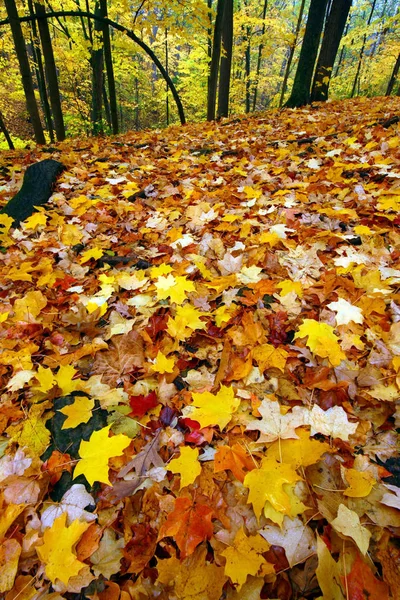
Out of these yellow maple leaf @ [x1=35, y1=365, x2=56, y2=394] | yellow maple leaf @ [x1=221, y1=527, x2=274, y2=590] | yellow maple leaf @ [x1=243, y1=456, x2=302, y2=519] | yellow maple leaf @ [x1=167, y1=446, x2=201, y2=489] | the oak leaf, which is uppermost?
yellow maple leaf @ [x1=243, y1=456, x2=302, y2=519]

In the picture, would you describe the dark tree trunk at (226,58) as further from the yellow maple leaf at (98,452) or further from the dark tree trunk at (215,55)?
the yellow maple leaf at (98,452)

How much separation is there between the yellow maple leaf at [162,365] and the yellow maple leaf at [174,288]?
0.44 metres

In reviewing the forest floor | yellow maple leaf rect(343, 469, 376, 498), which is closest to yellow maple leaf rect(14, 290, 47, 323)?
the forest floor

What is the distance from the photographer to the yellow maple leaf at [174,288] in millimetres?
1884

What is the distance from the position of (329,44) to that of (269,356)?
1032 centimetres

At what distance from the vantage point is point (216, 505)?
3.45ft

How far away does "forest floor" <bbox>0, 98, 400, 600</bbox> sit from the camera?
944mm

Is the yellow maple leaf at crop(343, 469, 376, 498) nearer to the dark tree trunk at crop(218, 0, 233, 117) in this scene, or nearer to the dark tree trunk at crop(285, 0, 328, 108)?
the dark tree trunk at crop(285, 0, 328, 108)

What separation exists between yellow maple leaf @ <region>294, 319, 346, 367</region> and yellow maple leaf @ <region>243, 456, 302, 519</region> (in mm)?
532

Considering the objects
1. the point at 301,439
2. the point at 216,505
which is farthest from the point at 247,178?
the point at 216,505

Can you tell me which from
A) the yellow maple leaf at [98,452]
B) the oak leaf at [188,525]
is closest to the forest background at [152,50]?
the yellow maple leaf at [98,452]

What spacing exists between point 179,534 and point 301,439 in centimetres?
50

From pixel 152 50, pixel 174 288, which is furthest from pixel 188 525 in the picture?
pixel 152 50

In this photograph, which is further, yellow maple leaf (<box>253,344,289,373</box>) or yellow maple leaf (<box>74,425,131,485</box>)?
yellow maple leaf (<box>253,344,289,373</box>)
